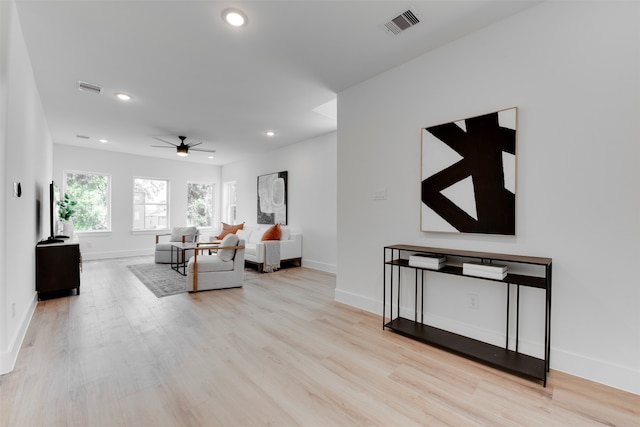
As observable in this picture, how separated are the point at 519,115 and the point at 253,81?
2730 millimetres

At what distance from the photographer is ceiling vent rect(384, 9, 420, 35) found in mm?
2207

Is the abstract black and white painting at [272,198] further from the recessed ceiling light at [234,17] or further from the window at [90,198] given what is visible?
the recessed ceiling light at [234,17]

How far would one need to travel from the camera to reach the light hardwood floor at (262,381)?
61.9 inches

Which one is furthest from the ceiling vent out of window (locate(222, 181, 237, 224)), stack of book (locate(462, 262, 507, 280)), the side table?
window (locate(222, 181, 237, 224))

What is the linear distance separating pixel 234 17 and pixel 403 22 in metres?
1.37

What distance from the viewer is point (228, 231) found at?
21.8 feet

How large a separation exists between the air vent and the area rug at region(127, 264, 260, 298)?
9.04 feet

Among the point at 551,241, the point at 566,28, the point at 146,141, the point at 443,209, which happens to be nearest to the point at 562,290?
the point at 551,241

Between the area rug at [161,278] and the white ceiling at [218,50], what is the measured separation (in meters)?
2.67

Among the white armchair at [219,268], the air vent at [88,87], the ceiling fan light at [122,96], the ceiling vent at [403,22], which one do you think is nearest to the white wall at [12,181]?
the air vent at [88,87]

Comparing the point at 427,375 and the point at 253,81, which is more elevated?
the point at 253,81

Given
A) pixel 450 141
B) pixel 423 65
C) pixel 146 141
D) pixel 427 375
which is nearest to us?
pixel 427 375

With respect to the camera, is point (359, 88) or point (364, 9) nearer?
point (364, 9)

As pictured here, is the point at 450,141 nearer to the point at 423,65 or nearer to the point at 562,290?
the point at 423,65
